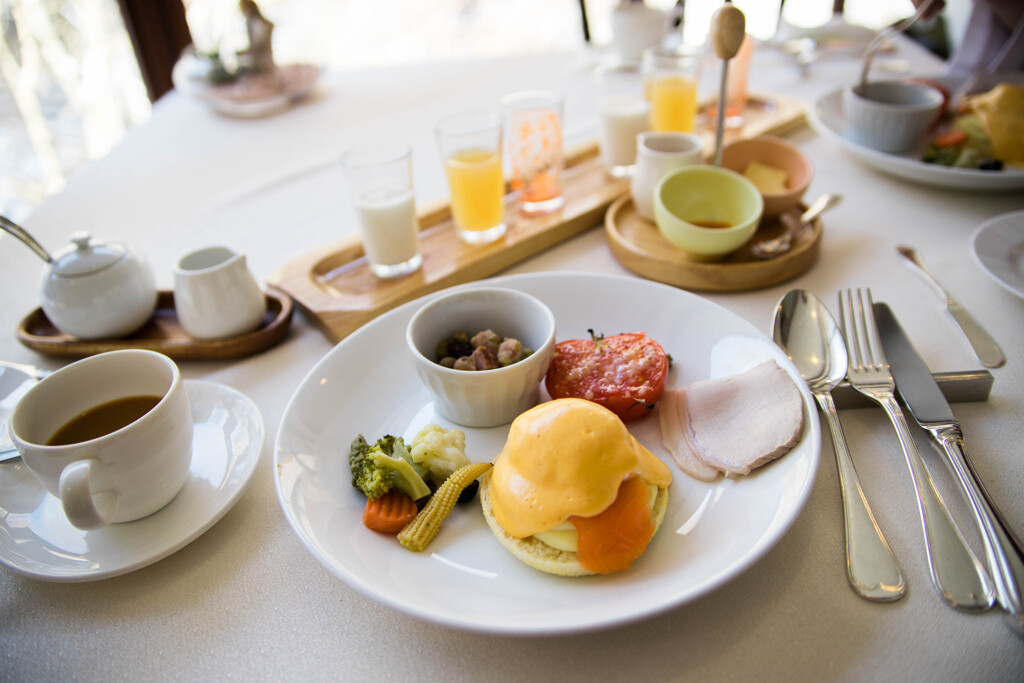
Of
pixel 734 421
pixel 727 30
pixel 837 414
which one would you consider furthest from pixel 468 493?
pixel 727 30

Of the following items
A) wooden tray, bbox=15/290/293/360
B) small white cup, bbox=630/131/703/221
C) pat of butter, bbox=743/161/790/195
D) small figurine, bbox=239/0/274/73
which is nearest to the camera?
wooden tray, bbox=15/290/293/360

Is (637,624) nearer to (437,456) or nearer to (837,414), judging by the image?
(437,456)

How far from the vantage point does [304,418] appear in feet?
2.94

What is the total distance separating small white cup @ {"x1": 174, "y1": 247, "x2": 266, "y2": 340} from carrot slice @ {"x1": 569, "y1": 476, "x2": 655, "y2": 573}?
79 centimetres

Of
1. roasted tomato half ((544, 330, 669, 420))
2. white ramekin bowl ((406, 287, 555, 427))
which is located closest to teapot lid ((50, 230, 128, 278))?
white ramekin bowl ((406, 287, 555, 427))

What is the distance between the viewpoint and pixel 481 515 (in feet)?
2.64

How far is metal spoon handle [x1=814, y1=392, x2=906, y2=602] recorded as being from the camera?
697 millimetres

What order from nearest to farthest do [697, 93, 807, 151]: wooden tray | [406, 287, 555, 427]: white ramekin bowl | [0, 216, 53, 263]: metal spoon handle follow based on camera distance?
1. [406, 287, 555, 427]: white ramekin bowl
2. [0, 216, 53, 263]: metal spoon handle
3. [697, 93, 807, 151]: wooden tray

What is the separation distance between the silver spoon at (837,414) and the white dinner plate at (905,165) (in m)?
0.72

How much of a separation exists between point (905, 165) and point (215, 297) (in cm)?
168

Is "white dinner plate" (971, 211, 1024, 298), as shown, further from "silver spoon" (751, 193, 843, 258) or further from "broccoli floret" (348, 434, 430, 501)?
"broccoli floret" (348, 434, 430, 501)

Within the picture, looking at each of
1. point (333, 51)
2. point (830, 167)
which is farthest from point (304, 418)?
point (333, 51)

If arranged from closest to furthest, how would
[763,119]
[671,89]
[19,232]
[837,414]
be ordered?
[837,414] → [19,232] → [671,89] → [763,119]

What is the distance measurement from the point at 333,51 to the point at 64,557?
447cm
